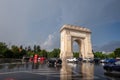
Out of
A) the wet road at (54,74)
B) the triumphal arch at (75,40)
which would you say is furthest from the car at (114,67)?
the triumphal arch at (75,40)

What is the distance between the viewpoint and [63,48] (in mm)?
73625

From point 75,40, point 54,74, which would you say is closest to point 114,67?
point 54,74

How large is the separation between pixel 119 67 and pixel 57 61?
20.1 m

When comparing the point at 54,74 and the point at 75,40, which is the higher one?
the point at 75,40

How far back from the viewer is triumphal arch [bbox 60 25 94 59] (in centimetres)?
7222

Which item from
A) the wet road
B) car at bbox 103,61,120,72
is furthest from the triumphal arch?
car at bbox 103,61,120,72

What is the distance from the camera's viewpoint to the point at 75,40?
259 ft

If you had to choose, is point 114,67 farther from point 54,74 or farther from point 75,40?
point 75,40

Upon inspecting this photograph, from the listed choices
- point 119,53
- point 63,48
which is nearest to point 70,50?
point 63,48

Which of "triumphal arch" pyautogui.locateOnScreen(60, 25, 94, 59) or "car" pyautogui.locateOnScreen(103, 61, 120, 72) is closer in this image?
"car" pyautogui.locateOnScreen(103, 61, 120, 72)

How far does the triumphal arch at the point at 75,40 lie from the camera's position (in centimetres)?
7222

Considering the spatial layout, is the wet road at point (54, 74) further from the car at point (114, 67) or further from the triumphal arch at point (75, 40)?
the triumphal arch at point (75, 40)

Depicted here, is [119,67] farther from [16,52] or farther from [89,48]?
[16,52]

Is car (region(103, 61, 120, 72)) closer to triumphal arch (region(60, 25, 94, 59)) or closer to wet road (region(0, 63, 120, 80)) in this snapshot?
wet road (region(0, 63, 120, 80))
